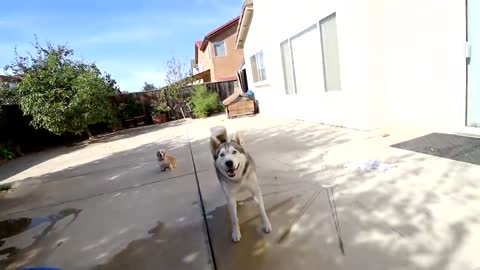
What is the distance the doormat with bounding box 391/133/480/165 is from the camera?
3.25m

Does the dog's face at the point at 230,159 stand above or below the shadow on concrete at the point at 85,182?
above

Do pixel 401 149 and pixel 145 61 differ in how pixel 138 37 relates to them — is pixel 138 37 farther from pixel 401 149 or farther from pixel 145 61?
pixel 401 149

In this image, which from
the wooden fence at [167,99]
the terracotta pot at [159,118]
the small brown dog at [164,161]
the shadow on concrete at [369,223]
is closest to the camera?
the shadow on concrete at [369,223]

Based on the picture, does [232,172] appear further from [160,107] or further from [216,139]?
[160,107]

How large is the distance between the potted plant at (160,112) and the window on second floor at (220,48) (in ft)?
27.7

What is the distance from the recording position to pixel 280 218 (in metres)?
2.54

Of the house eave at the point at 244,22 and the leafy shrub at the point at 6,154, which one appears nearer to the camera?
the leafy shrub at the point at 6,154

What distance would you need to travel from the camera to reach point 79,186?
4625mm

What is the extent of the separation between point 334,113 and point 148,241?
192 inches

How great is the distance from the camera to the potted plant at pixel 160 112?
1449 centimetres

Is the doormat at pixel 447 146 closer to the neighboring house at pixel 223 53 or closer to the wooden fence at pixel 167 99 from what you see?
the wooden fence at pixel 167 99

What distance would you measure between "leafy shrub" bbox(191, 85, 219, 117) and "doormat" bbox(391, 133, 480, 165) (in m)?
10.7

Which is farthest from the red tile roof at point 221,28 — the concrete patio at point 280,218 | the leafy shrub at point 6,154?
the concrete patio at point 280,218

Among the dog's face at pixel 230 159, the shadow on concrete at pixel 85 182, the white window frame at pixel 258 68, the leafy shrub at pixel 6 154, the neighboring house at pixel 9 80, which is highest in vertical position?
the neighboring house at pixel 9 80
